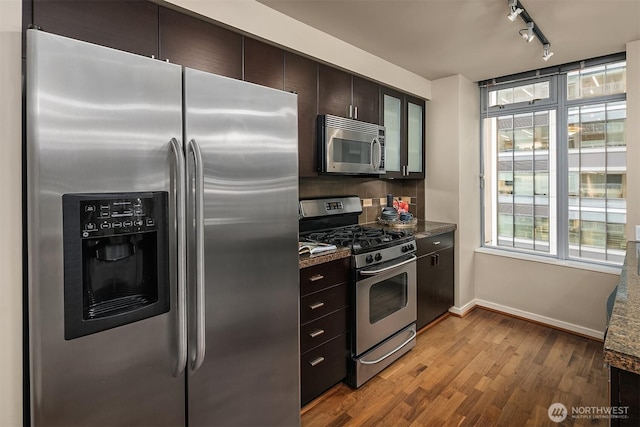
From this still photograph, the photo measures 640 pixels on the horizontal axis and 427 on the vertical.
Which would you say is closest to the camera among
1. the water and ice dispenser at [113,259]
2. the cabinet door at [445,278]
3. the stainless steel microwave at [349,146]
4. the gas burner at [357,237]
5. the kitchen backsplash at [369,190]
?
the water and ice dispenser at [113,259]

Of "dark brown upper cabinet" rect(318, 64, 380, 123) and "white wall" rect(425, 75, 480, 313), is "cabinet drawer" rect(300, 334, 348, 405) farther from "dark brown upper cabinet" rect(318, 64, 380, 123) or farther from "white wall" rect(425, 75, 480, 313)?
"white wall" rect(425, 75, 480, 313)

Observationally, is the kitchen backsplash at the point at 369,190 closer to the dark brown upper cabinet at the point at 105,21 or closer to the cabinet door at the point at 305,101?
the cabinet door at the point at 305,101

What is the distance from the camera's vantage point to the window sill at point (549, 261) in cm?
300

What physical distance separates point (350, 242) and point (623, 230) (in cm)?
253

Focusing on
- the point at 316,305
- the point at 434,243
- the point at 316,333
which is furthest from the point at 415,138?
the point at 316,333

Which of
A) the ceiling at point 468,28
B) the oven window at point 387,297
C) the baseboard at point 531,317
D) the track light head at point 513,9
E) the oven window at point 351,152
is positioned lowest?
the baseboard at point 531,317

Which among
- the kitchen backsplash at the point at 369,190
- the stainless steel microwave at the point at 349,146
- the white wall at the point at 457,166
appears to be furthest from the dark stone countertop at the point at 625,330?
the kitchen backsplash at the point at 369,190

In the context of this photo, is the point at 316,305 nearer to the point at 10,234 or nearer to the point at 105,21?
the point at 10,234

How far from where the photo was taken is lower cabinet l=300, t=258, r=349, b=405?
203cm

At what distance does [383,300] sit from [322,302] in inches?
25.0

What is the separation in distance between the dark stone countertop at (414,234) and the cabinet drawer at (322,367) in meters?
0.54

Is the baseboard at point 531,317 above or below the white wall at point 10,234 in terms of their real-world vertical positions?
below

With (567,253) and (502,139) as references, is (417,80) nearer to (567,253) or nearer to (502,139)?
(502,139)

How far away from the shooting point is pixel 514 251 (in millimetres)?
3664
